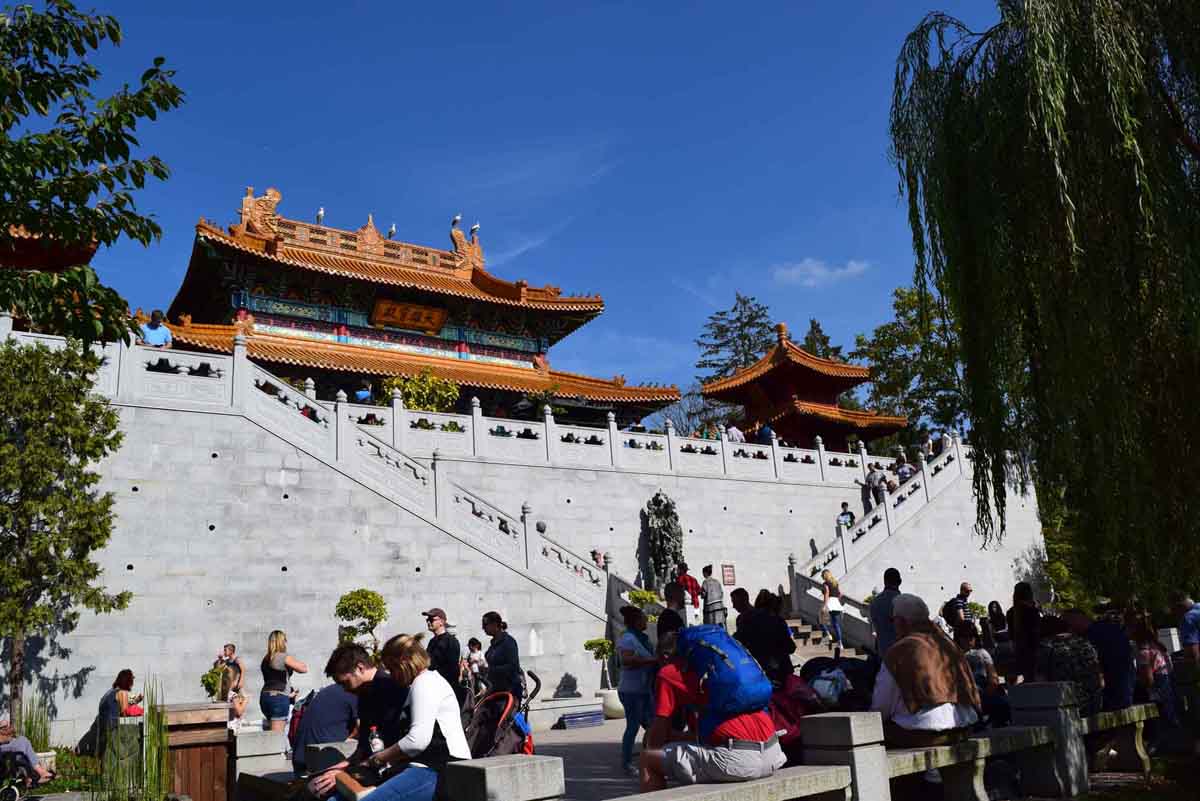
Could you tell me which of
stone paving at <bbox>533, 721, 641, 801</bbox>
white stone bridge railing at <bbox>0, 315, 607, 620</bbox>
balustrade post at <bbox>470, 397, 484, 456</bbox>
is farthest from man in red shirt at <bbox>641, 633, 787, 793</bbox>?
balustrade post at <bbox>470, 397, 484, 456</bbox>

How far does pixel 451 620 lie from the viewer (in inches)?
618

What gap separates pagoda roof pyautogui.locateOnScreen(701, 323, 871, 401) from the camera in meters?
33.1

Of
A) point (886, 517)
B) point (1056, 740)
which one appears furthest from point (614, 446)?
point (1056, 740)

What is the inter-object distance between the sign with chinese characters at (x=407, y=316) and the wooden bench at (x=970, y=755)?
2261cm

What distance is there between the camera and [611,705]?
1473cm

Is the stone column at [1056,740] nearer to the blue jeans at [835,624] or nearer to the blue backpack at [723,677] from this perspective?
the blue backpack at [723,677]

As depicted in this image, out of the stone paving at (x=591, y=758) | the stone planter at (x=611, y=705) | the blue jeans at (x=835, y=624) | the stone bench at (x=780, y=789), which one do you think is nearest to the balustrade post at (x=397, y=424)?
the stone planter at (x=611, y=705)

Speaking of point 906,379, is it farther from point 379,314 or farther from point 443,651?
point 443,651

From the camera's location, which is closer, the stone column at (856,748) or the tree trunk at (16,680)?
the stone column at (856,748)

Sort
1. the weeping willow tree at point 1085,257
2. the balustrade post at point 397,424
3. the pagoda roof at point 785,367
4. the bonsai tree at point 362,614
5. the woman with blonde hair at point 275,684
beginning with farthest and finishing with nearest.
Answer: the pagoda roof at point 785,367 < the balustrade post at point 397,424 < the bonsai tree at point 362,614 < the woman with blonde hair at point 275,684 < the weeping willow tree at point 1085,257

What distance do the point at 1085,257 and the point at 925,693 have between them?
412 centimetres

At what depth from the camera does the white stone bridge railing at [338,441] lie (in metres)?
14.7

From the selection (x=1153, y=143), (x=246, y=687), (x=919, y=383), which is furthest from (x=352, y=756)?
(x=919, y=383)

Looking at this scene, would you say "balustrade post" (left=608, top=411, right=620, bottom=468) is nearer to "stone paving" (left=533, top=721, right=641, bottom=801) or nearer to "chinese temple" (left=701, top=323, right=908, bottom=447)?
"stone paving" (left=533, top=721, right=641, bottom=801)
